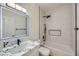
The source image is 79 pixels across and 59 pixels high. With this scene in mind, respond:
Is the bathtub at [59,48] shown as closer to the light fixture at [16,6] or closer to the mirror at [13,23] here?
the mirror at [13,23]

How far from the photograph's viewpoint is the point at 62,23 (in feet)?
5.58

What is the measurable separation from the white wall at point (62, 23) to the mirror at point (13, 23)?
A: 0.49 m

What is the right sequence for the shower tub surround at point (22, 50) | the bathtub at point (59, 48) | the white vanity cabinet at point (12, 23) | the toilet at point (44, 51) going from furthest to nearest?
the bathtub at point (59, 48) < the toilet at point (44, 51) < the white vanity cabinet at point (12, 23) < the shower tub surround at point (22, 50)

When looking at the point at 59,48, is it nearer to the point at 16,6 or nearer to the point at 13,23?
the point at 13,23

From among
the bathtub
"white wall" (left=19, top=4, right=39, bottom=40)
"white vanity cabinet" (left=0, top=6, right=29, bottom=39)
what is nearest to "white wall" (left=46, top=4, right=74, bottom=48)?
the bathtub

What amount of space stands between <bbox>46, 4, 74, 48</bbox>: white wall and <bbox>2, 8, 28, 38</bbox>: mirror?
0.49 metres

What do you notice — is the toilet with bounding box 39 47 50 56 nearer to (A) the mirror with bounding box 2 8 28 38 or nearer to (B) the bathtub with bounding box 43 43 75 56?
(B) the bathtub with bounding box 43 43 75 56

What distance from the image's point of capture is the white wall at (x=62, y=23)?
1.67 metres

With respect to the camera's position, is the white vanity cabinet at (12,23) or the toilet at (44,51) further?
the toilet at (44,51)

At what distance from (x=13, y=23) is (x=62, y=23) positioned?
0.92 meters

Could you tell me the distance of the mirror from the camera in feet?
4.62

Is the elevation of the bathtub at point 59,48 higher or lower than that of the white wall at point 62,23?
lower

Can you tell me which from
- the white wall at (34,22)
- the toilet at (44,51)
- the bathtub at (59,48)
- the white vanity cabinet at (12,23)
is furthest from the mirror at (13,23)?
the bathtub at (59,48)

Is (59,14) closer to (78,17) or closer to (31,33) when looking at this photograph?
(78,17)
